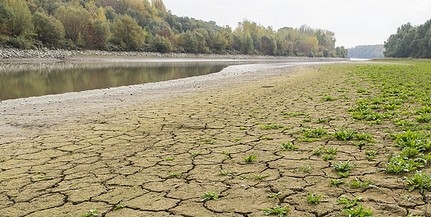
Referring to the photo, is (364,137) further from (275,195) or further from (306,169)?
(275,195)

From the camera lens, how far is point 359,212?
2805 mm

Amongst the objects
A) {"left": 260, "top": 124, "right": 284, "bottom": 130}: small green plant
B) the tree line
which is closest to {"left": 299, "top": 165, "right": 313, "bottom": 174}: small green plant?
{"left": 260, "top": 124, "right": 284, "bottom": 130}: small green plant

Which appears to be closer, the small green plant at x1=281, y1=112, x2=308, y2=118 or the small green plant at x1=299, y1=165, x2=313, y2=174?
the small green plant at x1=299, y1=165, x2=313, y2=174

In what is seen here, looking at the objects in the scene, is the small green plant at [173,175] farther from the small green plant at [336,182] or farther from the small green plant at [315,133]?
the small green plant at [315,133]

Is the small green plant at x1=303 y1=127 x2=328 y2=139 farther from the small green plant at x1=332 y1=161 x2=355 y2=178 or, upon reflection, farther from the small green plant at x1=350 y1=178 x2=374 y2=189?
the small green plant at x1=350 y1=178 x2=374 y2=189

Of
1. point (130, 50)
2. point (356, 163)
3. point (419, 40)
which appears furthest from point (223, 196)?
point (419, 40)

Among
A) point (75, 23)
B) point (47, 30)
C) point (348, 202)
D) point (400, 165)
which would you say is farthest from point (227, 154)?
Result: point (75, 23)

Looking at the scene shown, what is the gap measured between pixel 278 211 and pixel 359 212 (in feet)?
2.15

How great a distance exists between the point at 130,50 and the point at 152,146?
215ft

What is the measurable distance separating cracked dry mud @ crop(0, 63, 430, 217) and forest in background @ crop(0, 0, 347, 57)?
45197mm

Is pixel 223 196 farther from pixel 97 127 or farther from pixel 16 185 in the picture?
pixel 97 127

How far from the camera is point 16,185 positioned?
3930 millimetres

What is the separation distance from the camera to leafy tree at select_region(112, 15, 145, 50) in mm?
68688

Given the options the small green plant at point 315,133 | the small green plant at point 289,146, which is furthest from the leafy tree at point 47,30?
the small green plant at point 289,146
